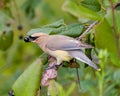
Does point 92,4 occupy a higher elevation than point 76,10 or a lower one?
lower

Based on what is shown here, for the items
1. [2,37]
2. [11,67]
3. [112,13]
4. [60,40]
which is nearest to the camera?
[112,13]

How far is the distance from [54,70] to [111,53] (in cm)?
20

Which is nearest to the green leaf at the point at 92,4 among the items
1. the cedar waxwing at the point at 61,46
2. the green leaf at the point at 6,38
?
the cedar waxwing at the point at 61,46

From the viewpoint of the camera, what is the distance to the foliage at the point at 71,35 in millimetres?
1610

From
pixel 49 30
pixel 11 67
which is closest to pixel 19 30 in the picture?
pixel 11 67

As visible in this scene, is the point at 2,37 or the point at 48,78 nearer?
the point at 48,78

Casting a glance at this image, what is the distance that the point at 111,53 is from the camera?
1.69 metres

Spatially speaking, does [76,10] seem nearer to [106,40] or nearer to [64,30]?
[106,40]

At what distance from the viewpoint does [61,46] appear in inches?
72.2

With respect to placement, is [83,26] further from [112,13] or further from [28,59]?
[28,59]

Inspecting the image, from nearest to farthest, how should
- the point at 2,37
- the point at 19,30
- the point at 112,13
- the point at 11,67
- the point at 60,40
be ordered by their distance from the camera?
the point at 112,13, the point at 60,40, the point at 2,37, the point at 19,30, the point at 11,67

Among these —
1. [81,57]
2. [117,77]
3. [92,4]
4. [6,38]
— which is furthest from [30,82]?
[117,77]

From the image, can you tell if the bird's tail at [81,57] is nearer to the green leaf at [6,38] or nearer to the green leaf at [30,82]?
the green leaf at [30,82]

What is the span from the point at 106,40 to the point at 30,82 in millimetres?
290
